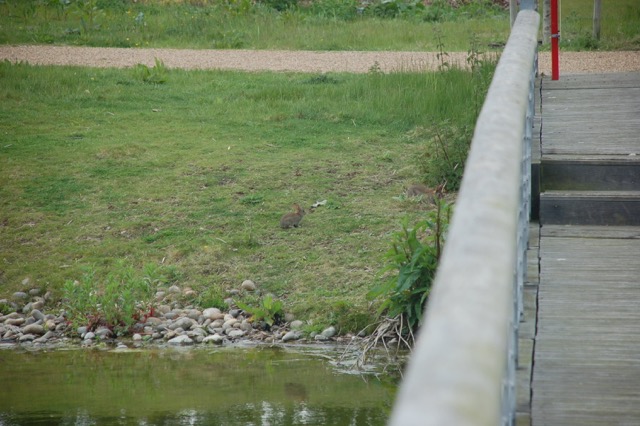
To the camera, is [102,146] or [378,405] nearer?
[378,405]

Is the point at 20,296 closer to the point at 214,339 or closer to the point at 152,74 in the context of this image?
the point at 214,339

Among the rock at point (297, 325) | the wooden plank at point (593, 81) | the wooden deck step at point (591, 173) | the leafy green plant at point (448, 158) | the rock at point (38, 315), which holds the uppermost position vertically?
the wooden plank at point (593, 81)

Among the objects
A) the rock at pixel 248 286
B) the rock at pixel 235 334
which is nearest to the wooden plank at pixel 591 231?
the rock at pixel 235 334

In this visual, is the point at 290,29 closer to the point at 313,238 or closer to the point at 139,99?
the point at 139,99

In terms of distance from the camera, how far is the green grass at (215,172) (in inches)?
332

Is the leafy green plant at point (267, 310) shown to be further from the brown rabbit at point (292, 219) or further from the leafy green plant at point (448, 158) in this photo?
the leafy green plant at point (448, 158)

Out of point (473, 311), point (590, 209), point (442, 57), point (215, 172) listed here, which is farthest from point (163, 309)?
point (473, 311)

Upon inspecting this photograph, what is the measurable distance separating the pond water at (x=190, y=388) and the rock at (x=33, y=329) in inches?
9.0

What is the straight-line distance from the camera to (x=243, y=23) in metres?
19.1

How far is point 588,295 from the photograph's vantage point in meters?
4.22

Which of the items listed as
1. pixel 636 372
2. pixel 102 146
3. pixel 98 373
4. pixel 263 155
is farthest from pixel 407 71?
pixel 636 372

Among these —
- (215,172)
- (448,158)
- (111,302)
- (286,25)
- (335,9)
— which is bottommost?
(111,302)

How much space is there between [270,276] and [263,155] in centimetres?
274

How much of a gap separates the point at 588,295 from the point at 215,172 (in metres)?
6.46
